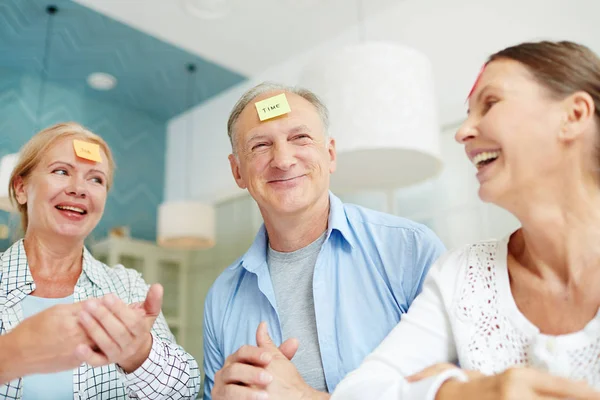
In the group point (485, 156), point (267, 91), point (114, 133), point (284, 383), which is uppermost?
point (114, 133)

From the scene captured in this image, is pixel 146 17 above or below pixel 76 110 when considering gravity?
above

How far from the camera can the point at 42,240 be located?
1655 mm

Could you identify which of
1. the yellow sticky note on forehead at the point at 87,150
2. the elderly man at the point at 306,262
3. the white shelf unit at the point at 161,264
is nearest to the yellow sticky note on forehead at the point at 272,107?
the elderly man at the point at 306,262

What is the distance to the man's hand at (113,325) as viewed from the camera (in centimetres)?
102

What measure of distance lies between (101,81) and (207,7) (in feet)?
4.71

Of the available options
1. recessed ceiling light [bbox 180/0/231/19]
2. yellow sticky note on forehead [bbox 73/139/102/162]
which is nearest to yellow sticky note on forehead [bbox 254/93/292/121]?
yellow sticky note on forehead [bbox 73/139/102/162]

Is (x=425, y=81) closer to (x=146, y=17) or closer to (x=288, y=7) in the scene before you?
(x=288, y=7)

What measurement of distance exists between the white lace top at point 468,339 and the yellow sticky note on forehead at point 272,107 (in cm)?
63

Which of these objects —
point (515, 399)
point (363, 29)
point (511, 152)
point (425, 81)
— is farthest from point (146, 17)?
point (515, 399)

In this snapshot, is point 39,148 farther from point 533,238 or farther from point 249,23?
point 249,23

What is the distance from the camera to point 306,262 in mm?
1494

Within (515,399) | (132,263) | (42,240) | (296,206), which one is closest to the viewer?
(515,399)

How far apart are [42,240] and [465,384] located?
1.31m

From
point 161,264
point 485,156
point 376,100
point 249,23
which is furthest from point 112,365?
point 161,264
